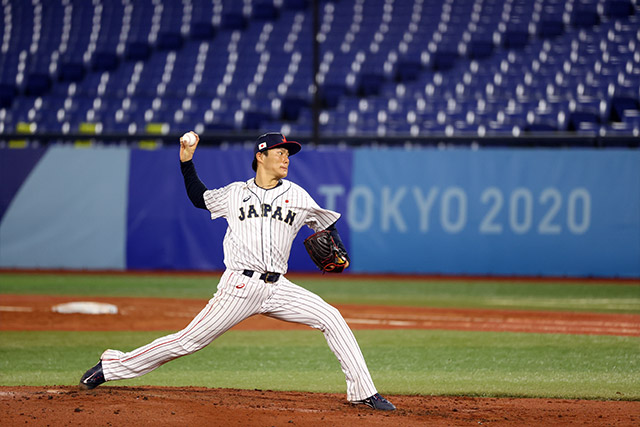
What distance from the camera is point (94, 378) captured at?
17.2 ft

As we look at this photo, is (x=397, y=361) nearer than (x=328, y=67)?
Yes

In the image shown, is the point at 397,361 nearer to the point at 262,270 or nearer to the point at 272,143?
the point at 262,270

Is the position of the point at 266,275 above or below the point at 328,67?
below

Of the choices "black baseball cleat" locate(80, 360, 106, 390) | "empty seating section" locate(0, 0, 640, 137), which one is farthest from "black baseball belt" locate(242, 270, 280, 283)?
"empty seating section" locate(0, 0, 640, 137)

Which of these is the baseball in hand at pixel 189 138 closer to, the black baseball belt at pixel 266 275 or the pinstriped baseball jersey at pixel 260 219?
the pinstriped baseball jersey at pixel 260 219

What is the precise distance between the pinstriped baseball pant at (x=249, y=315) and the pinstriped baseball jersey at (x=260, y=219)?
12cm

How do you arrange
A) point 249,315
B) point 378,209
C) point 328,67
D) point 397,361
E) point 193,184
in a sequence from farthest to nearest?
point 328,67 → point 378,209 → point 397,361 → point 193,184 → point 249,315

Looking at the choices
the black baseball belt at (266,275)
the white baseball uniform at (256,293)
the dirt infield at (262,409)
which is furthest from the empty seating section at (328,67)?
the black baseball belt at (266,275)

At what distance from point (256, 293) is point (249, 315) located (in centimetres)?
18

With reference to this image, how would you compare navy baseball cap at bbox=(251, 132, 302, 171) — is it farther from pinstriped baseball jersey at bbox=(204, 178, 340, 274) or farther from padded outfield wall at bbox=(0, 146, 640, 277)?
padded outfield wall at bbox=(0, 146, 640, 277)

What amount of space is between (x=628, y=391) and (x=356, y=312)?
4.67 meters

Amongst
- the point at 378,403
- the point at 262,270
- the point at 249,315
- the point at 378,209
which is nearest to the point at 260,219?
the point at 262,270

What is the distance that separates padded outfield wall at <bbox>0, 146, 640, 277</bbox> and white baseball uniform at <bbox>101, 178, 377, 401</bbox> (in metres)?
9.12

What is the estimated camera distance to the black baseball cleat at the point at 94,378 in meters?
5.22
